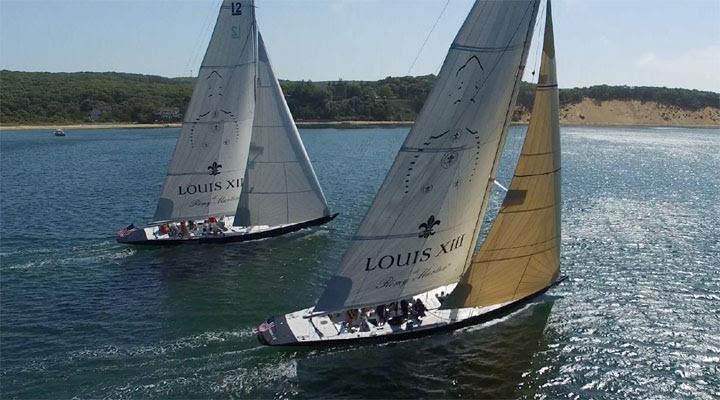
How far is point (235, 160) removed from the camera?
136 ft

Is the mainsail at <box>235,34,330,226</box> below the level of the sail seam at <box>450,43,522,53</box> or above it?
below

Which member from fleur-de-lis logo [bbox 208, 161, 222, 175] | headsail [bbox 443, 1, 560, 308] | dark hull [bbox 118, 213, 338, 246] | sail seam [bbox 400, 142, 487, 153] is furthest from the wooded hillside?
sail seam [bbox 400, 142, 487, 153]

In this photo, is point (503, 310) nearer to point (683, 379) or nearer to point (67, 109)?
point (683, 379)

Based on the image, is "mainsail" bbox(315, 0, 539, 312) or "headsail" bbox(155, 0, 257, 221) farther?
"headsail" bbox(155, 0, 257, 221)

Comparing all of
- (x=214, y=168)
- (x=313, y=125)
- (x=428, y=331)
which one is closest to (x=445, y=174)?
(x=428, y=331)

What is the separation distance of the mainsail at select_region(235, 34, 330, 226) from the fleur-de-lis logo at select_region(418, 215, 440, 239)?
17.3m

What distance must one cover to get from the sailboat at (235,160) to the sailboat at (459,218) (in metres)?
15.8

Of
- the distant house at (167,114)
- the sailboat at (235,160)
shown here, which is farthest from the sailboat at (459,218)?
the distant house at (167,114)

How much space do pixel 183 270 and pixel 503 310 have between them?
19028 mm

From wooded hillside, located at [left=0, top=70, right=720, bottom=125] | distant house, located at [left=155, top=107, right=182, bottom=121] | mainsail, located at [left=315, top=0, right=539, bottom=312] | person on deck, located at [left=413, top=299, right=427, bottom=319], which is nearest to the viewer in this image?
mainsail, located at [left=315, top=0, right=539, bottom=312]

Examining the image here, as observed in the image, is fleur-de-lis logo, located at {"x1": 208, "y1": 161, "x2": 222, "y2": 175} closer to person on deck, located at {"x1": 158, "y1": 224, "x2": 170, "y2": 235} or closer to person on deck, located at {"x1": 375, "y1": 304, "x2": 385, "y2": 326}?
person on deck, located at {"x1": 158, "y1": 224, "x2": 170, "y2": 235}

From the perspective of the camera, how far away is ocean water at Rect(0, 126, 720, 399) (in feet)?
76.6

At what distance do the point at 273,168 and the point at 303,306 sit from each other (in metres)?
12.2

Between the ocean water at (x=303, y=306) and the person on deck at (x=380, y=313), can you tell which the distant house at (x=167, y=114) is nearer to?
the ocean water at (x=303, y=306)
